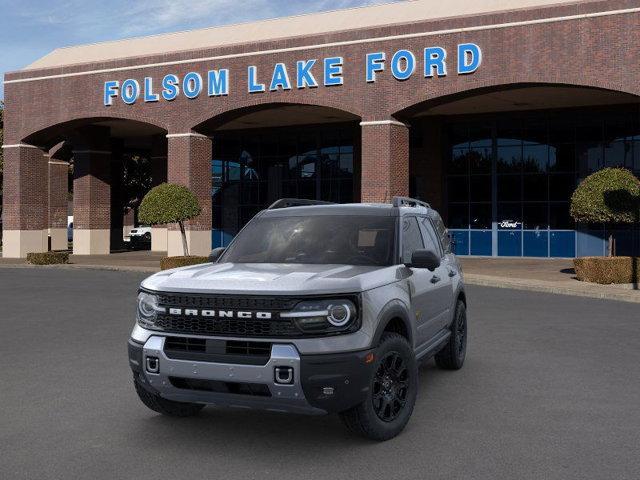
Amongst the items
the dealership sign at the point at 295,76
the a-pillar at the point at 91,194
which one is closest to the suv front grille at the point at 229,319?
the dealership sign at the point at 295,76

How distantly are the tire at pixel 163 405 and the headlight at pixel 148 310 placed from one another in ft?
1.55

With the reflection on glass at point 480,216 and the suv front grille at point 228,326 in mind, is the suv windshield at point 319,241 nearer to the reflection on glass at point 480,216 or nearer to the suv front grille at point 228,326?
the suv front grille at point 228,326

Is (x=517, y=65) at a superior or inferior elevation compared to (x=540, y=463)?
superior

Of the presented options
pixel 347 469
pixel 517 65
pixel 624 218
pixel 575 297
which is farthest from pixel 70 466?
pixel 517 65

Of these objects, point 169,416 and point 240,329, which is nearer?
point 240,329

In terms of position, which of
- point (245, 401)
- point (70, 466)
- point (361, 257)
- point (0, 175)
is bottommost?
point (70, 466)

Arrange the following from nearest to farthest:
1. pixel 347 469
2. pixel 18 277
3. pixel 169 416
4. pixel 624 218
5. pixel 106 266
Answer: pixel 347 469, pixel 169 416, pixel 624 218, pixel 18 277, pixel 106 266

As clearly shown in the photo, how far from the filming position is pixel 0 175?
1833 inches

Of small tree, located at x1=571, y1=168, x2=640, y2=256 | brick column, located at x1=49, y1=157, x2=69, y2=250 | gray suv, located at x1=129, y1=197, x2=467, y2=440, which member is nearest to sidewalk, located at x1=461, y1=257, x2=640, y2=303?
small tree, located at x1=571, y1=168, x2=640, y2=256

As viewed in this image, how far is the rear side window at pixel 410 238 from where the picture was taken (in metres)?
6.99

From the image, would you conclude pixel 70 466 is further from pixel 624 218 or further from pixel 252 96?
pixel 252 96

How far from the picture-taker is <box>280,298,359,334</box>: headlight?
5504 mm

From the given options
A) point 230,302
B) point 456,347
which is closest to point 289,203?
point 456,347

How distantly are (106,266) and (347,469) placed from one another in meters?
25.2
